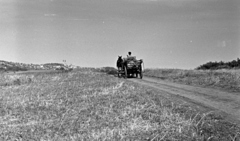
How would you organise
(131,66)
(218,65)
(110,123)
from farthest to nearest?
(218,65) < (131,66) < (110,123)

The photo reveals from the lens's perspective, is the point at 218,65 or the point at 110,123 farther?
the point at 218,65

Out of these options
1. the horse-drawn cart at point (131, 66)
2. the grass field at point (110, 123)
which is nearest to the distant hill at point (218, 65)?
the horse-drawn cart at point (131, 66)

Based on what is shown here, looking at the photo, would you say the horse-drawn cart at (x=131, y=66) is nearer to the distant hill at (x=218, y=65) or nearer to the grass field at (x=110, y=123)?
the grass field at (x=110, y=123)

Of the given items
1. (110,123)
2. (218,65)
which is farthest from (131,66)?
(218,65)

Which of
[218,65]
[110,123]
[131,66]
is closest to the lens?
[110,123]

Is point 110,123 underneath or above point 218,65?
underneath

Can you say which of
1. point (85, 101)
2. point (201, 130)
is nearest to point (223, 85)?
point (85, 101)

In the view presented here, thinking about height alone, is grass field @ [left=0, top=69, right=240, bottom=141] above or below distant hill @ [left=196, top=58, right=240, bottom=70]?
below

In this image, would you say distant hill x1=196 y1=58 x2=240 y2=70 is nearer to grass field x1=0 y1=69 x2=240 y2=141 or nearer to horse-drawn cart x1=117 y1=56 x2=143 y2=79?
horse-drawn cart x1=117 y1=56 x2=143 y2=79

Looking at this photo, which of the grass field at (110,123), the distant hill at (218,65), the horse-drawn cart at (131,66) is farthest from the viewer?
the distant hill at (218,65)

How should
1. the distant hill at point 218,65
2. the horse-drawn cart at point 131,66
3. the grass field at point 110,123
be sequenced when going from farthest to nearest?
the distant hill at point 218,65
the horse-drawn cart at point 131,66
the grass field at point 110,123

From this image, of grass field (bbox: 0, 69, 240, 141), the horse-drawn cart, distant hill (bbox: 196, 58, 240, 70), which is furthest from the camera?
distant hill (bbox: 196, 58, 240, 70)

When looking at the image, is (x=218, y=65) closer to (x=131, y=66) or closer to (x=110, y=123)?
(x=131, y=66)

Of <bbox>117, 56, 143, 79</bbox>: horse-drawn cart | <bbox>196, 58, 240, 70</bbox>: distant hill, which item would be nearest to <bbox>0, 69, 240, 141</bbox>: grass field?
<bbox>117, 56, 143, 79</bbox>: horse-drawn cart
